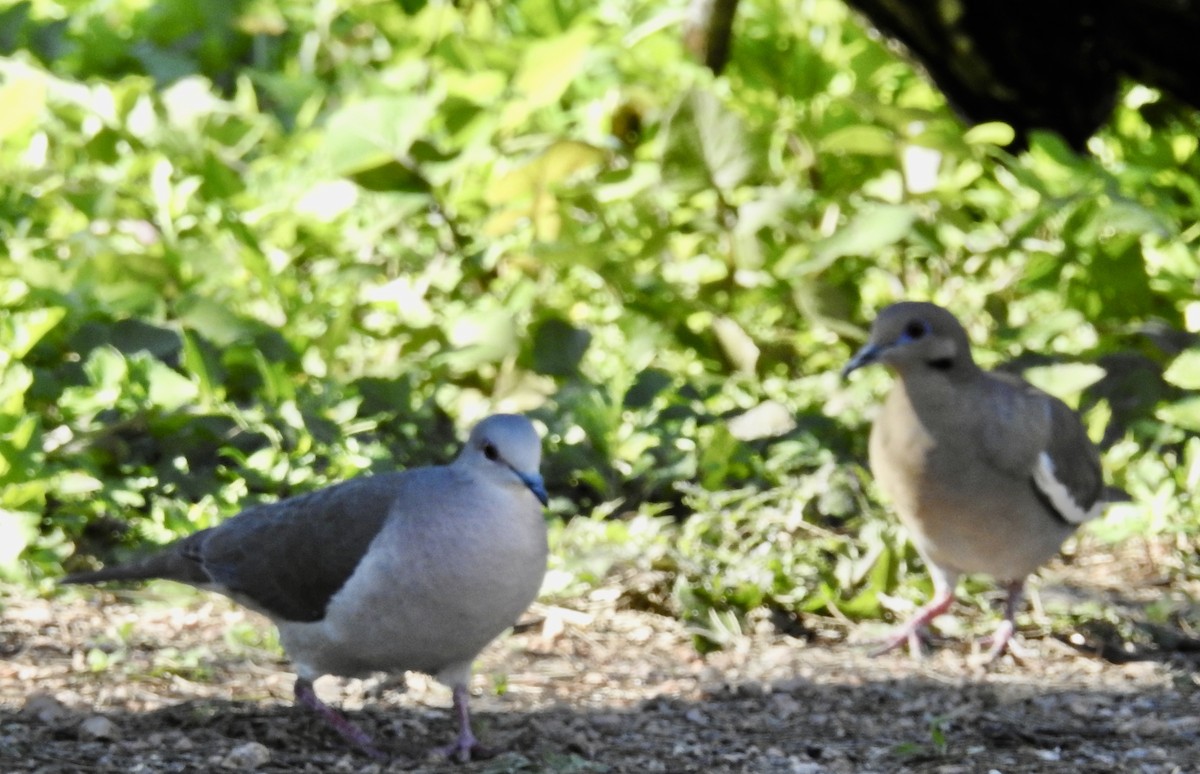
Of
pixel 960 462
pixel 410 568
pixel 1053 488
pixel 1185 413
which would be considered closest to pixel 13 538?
pixel 410 568

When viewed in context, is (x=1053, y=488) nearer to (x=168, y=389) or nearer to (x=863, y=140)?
(x=863, y=140)

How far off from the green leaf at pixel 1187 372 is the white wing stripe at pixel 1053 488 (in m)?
0.62

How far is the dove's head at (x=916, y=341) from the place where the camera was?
14.6ft

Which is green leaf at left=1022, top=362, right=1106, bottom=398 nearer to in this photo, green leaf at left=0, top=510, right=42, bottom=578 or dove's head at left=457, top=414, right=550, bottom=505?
dove's head at left=457, top=414, right=550, bottom=505

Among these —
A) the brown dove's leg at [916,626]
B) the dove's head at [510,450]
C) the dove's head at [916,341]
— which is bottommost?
the brown dove's leg at [916,626]

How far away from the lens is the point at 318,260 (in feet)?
21.5

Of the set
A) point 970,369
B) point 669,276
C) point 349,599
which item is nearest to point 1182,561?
point 970,369

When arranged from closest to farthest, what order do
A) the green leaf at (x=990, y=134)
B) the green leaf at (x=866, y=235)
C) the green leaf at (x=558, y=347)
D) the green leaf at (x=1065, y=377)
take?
1. the green leaf at (x=1065, y=377)
2. the green leaf at (x=866, y=235)
3. the green leaf at (x=558, y=347)
4. the green leaf at (x=990, y=134)

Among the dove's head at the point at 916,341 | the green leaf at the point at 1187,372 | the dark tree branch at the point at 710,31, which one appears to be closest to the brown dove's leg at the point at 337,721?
the dove's head at the point at 916,341

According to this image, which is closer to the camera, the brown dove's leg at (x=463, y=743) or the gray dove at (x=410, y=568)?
the gray dove at (x=410, y=568)

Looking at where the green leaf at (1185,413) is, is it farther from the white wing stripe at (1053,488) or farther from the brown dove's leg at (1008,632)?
the brown dove's leg at (1008,632)

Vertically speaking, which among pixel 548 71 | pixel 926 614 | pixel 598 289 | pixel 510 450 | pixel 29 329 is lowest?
pixel 598 289

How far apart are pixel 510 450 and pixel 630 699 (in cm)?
88

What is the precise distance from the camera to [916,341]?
4.49 meters
